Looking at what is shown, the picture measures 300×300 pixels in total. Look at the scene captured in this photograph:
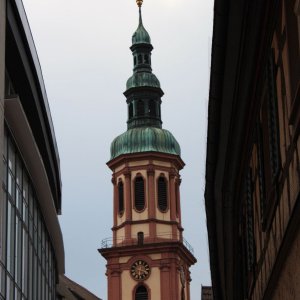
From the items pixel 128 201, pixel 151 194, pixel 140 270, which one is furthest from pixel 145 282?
pixel 151 194

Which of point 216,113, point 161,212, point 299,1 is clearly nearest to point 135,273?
point 161,212


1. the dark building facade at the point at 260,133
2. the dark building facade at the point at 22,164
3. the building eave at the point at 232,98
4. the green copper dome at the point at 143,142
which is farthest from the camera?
the green copper dome at the point at 143,142

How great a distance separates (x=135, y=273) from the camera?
90250 millimetres

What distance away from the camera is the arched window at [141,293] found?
89.6 meters

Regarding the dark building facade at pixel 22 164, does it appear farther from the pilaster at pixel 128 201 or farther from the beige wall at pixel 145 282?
the pilaster at pixel 128 201

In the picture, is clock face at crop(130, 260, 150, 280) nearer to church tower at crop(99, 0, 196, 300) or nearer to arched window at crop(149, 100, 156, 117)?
church tower at crop(99, 0, 196, 300)

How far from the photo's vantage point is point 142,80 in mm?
100375

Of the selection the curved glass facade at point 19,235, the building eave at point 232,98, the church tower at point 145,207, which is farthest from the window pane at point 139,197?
the building eave at point 232,98

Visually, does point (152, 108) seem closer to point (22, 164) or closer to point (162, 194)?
point (162, 194)

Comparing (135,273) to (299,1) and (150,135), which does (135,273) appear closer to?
(150,135)

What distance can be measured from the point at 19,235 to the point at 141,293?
5958 centimetres

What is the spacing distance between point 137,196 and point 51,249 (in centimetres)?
5030

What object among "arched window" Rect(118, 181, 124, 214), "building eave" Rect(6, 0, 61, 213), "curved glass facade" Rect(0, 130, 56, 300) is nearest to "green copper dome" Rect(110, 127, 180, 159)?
"arched window" Rect(118, 181, 124, 214)

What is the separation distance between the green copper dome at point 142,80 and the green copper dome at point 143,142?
14.9 ft
